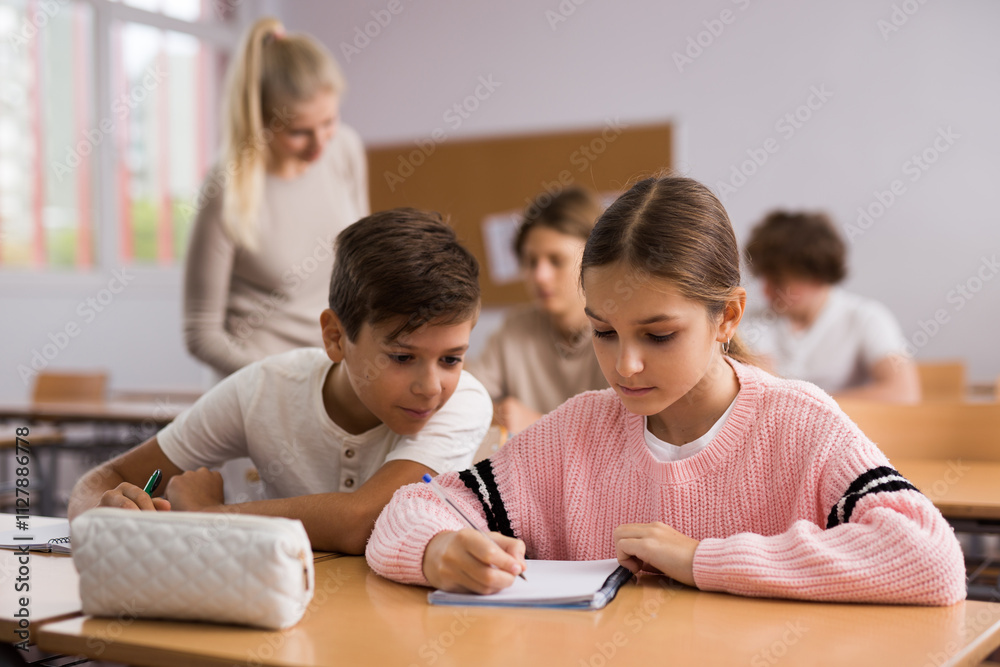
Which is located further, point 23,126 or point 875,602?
point 23,126

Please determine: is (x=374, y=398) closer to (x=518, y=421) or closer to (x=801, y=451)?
(x=801, y=451)

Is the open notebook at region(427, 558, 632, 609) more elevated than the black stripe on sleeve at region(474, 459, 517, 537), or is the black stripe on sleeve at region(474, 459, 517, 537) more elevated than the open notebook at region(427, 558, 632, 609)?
the black stripe on sleeve at region(474, 459, 517, 537)

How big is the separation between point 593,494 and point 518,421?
1019 millimetres

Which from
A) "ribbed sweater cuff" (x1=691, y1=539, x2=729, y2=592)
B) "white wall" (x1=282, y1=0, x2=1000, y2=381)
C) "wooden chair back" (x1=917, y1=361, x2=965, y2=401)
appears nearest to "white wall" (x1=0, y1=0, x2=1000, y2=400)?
"white wall" (x1=282, y1=0, x2=1000, y2=381)

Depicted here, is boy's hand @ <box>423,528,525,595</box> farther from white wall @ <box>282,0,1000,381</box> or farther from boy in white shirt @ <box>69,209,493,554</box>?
white wall @ <box>282,0,1000,381</box>

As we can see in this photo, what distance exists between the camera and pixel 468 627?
94 cm

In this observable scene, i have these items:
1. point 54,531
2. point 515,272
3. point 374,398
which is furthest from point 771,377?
point 515,272

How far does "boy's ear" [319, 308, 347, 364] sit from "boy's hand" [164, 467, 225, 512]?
26 centimetres

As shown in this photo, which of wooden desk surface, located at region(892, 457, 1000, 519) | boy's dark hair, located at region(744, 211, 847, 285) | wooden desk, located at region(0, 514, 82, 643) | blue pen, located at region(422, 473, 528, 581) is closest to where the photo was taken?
wooden desk, located at region(0, 514, 82, 643)

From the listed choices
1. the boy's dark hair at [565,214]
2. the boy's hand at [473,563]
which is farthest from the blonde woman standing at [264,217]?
the boy's hand at [473,563]

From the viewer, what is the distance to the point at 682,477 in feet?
4.03

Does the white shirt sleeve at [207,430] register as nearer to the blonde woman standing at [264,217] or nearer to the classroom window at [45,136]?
the blonde woman standing at [264,217]

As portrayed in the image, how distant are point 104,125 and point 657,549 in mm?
5010

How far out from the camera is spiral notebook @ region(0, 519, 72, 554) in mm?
1261
